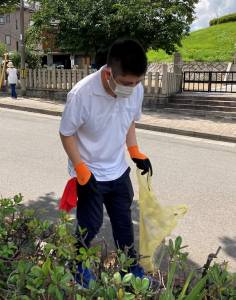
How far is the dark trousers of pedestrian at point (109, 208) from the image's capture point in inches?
104

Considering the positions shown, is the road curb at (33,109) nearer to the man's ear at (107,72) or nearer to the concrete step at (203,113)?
the concrete step at (203,113)

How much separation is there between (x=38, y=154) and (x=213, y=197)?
10.7 feet

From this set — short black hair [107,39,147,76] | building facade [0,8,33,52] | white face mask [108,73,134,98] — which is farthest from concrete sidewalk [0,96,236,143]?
building facade [0,8,33,52]

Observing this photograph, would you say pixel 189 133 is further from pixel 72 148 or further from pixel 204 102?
pixel 72 148

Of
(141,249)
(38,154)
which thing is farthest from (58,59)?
(141,249)

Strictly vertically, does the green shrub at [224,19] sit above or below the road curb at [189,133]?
above

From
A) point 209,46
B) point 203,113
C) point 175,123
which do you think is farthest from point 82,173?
point 209,46

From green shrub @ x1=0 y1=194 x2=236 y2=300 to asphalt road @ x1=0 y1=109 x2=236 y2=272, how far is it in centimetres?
177

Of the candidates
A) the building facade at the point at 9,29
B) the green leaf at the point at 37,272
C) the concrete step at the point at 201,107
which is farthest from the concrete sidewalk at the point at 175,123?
the building facade at the point at 9,29

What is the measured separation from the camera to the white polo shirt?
244cm

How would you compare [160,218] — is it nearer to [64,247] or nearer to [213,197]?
[64,247]

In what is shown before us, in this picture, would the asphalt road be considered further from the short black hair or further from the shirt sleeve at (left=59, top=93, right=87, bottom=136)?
the short black hair

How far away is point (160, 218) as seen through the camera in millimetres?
2736

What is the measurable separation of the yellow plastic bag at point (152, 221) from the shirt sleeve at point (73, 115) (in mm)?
671
